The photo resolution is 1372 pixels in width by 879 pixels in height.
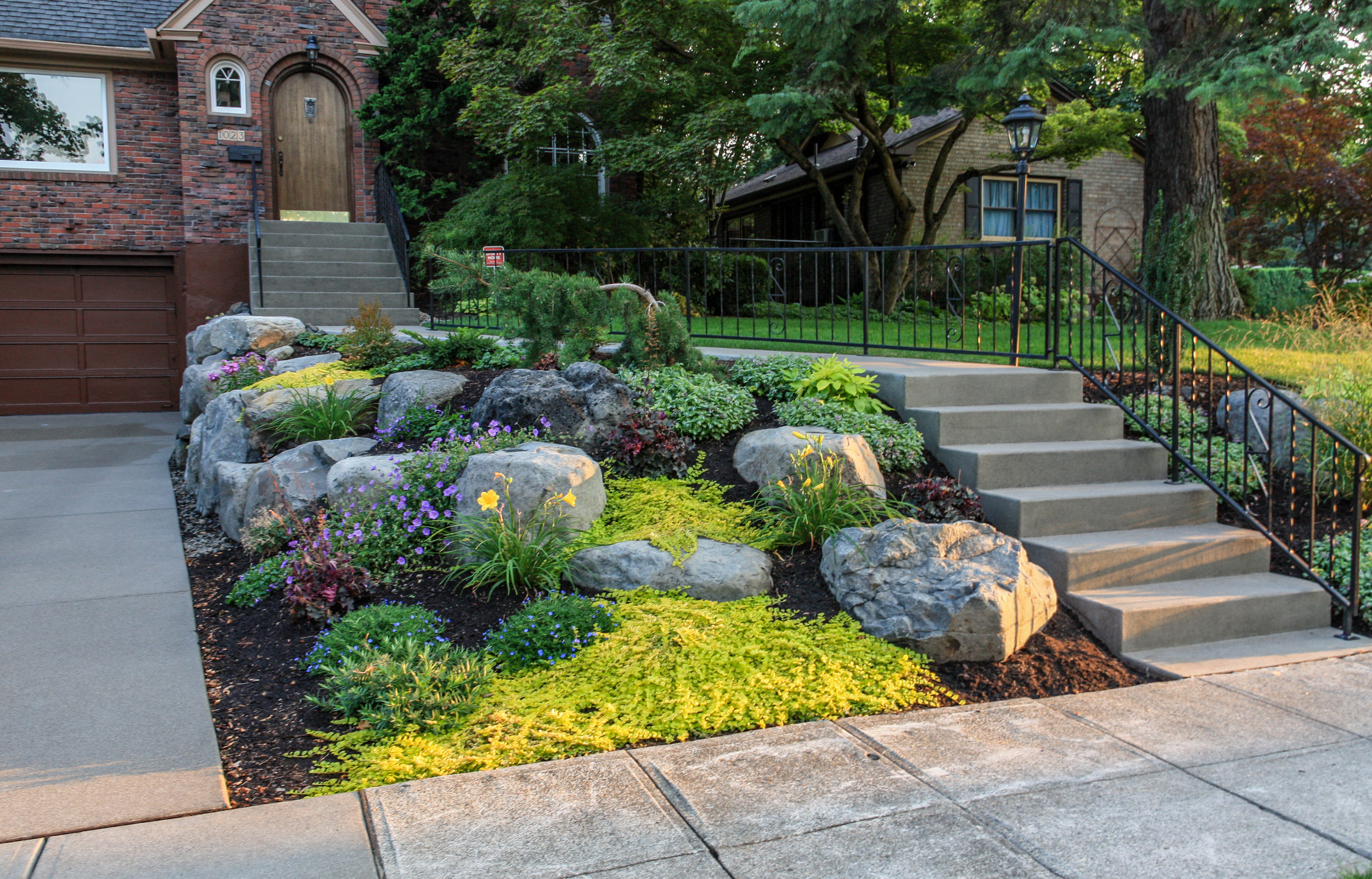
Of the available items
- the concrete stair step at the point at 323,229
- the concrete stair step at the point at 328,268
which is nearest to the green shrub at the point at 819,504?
the concrete stair step at the point at 328,268

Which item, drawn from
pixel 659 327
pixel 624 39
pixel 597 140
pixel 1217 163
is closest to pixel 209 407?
pixel 659 327

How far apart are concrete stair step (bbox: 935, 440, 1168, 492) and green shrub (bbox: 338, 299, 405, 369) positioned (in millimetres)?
4271

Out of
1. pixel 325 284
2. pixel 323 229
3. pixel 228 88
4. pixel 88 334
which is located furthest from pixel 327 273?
pixel 88 334

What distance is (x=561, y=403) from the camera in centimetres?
598

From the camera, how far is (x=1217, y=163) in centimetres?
1100

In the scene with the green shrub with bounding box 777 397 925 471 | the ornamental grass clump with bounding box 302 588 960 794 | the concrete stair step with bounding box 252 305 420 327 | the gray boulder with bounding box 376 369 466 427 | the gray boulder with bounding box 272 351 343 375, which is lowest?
the ornamental grass clump with bounding box 302 588 960 794

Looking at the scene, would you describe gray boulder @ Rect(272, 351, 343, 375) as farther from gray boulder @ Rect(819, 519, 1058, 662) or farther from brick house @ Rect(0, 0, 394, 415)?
brick house @ Rect(0, 0, 394, 415)

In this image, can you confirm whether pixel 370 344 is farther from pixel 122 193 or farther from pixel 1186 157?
pixel 1186 157

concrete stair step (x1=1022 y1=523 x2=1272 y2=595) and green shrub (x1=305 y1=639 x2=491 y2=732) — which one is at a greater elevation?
concrete stair step (x1=1022 y1=523 x2=1272 y2=595)

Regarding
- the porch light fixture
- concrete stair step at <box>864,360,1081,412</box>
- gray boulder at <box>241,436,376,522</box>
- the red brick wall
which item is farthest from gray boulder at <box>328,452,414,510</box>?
the red brick wall

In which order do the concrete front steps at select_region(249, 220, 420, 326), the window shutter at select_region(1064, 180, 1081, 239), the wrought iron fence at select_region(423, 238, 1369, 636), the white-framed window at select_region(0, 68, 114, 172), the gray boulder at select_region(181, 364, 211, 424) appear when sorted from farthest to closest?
1. the window shutter at select_region(1064, 180, 1081, 239)
2. the white-framed window at select_region(0, 68, 114, 172)
3. the concrete front steps at select_region(249, 220, 420, 326)
4. the gray boulder at select_region(181, 364, 211, 424)
5. the wrought iron fence at select_region(423, 238, 1369, 636)

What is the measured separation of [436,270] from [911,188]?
29.9 ft

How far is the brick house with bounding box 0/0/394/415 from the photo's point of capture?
43.4 ft

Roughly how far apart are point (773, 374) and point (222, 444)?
3909 mm
